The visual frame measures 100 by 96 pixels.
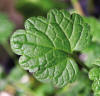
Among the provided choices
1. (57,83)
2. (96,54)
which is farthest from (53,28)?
(96,54)

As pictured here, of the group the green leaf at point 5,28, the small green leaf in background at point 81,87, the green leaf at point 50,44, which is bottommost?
the small green leaf in background at point 81,87

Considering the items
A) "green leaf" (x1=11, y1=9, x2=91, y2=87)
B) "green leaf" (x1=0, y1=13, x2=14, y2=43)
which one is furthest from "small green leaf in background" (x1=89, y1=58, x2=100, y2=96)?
"green leaf" (x1=0, y1=13, x2=14, y2=43)

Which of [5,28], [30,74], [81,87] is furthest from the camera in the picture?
[5,28]

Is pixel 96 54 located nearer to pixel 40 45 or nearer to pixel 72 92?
pixel 72 92

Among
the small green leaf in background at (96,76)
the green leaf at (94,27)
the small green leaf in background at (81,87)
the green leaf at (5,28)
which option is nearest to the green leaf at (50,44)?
the small green leaf in background at (96,76)

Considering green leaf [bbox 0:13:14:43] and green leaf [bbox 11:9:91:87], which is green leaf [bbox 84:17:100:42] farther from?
green leaf [bbox 0:13:14:43]

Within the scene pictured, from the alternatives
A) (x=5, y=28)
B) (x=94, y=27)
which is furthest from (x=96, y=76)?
(x=5, y=28)

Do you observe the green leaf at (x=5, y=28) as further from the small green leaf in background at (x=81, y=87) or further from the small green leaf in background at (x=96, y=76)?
the small green leaf in background at (x=96, y=76)

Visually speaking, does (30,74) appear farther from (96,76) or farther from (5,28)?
(96,76)
